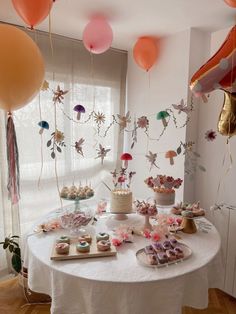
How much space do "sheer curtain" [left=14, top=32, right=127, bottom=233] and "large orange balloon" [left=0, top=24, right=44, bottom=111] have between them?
0.95 metres

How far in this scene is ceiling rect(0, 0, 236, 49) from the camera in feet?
5.49

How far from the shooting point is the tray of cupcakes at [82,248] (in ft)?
4.42

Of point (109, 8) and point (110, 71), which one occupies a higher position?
point (109, 8)

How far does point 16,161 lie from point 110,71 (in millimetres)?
1514

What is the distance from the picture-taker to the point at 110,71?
2.71 metres

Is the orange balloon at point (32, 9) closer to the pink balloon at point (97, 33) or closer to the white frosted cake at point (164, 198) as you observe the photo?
the pink balloon at point (97, 33)

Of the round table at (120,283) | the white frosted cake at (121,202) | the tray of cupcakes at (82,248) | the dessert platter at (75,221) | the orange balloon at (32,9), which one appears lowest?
the round table at (120,283)

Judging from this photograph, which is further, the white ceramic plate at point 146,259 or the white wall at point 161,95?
the white wall at point 161,95

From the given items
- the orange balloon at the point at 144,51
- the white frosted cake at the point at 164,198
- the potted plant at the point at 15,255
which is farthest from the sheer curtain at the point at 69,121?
the white frosted cake at the point at 164,198

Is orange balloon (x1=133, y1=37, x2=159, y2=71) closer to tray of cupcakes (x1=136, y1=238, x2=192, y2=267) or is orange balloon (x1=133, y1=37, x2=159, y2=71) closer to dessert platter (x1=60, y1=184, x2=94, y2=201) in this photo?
dessert platter (x1=60, y1=184, x2=94, y2=201)

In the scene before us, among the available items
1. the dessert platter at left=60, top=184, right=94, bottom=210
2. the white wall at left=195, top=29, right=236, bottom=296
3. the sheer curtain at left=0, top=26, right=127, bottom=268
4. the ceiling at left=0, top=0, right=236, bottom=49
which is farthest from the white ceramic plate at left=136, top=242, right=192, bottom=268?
the ceiling at left=0, top=0, right=236, bottom=49

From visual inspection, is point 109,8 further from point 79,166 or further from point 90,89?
point 79,166

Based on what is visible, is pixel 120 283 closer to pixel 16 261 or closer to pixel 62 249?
pixel 62 249

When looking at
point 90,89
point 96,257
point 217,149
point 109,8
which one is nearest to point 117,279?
point 96,257
